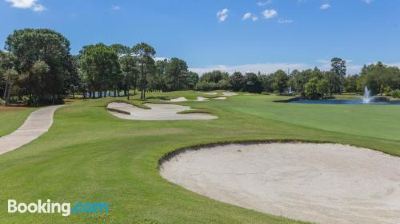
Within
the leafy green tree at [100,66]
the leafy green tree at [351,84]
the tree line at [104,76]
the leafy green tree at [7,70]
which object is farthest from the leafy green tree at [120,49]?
the leafy green tree at [351,84]

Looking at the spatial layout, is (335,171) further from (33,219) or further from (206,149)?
(33,219)

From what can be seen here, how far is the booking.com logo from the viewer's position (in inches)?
335

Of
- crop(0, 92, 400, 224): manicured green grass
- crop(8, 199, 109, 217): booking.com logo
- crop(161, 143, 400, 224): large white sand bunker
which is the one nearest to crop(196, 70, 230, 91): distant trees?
crop(0, 92, 400, 224): manicured green grass

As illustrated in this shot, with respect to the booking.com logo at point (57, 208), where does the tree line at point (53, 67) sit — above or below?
above

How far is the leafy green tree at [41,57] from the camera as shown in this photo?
72688 mm

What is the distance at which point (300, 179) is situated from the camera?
14.4 meters

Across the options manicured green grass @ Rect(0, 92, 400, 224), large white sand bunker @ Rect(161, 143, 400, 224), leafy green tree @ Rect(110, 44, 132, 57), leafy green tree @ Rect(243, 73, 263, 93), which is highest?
leafy green tree @ Rect(110, 44, 132, 57)

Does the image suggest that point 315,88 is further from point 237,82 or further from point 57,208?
point 57,208

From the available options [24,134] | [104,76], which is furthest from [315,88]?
[24,134]

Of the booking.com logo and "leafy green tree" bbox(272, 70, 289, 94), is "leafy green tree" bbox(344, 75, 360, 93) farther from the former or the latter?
the booking.com logo

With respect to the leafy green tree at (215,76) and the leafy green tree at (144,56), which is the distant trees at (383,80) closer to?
the leafy green tree at (215,76)

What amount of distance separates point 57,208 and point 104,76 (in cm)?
8175

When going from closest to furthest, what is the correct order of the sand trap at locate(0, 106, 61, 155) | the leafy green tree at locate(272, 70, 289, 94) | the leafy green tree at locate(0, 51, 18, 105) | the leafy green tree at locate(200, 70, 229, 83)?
the sand trap at locate(0, 106, 61, 155)
the leafy green tree at locate(0, 51, 18, 105)
the leafy green tree at locate(272, 70, 289, 94)
the leafy green tree at locate(200, 70, 229, 83)

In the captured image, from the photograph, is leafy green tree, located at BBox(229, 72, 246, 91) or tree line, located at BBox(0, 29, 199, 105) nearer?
tree line, located at BBox(0, 29, 199, 105)
